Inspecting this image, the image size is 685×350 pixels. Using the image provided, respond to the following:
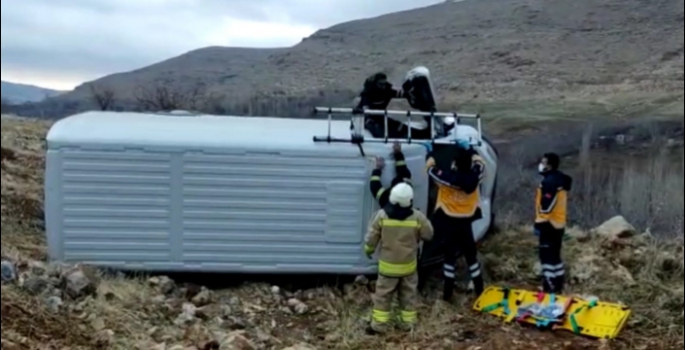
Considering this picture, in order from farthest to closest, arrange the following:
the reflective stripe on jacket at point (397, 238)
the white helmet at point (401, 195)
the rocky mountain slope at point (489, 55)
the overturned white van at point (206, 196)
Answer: the overturned white van at point (206, 196)
the reflective stripe on jacket at point (397, 238)
the white helmet at point (401, 195)
the rocky mountain slope at point (489, 55)

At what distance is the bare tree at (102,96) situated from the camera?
338 centimetres

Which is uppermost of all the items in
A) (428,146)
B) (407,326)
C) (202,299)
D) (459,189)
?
(428,146)

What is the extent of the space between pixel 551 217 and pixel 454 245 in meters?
0.71

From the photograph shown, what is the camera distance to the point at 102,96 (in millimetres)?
3684

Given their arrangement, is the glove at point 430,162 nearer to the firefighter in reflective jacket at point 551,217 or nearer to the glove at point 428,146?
the glove at point 428,146

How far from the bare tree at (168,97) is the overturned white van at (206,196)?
0.20m

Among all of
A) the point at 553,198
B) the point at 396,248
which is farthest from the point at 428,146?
the point at 553,198

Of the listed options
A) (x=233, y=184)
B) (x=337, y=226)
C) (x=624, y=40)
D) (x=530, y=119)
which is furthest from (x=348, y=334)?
(x=624, y=40)

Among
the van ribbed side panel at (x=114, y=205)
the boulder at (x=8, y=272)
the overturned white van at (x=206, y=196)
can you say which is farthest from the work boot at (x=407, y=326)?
the boulder at (x=8, y=272)

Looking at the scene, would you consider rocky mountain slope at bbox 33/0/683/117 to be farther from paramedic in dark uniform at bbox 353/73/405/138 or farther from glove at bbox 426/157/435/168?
glove at bbox 426/157/435/168

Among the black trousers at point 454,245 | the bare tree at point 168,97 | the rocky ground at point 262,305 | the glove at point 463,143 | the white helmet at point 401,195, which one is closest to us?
the rocky ground at point 262,305

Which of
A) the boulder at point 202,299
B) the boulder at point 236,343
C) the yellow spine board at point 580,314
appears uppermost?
the boulder at point 236,343

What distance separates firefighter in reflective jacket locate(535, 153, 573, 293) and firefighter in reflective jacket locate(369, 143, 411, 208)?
3.27 feet

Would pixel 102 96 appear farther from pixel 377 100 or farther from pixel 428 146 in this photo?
pixel 428 146
